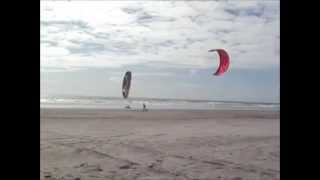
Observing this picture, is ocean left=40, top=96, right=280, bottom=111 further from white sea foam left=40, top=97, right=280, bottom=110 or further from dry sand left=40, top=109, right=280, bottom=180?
dry sand left=40, top=109, right=280, bottom=180

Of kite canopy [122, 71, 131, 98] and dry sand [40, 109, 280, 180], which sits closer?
dry sand [40, 109, 280, 180]

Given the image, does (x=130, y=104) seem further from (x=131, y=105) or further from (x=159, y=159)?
(x=159, y=159)

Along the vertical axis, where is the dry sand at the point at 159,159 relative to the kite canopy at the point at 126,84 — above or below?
below

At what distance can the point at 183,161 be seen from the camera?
7.03 metres

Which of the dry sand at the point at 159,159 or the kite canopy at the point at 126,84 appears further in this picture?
the kite canopy at the point at 126,84

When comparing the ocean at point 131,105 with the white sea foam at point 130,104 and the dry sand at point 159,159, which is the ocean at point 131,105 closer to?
the white sea foam at point 130,104

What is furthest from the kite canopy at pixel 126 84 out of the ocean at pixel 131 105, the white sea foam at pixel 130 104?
the white sea foam at pixel 130 104

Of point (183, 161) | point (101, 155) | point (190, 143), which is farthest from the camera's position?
point (190, 143)

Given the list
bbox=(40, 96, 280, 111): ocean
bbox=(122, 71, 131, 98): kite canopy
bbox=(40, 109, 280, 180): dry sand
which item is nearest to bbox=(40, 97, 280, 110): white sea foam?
bbox=(40, 96, 280, 111): ocean

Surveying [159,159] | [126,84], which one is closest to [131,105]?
[126,84]

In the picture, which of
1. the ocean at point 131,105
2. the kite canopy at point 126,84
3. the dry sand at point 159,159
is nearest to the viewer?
the dry sand at point 159,159
